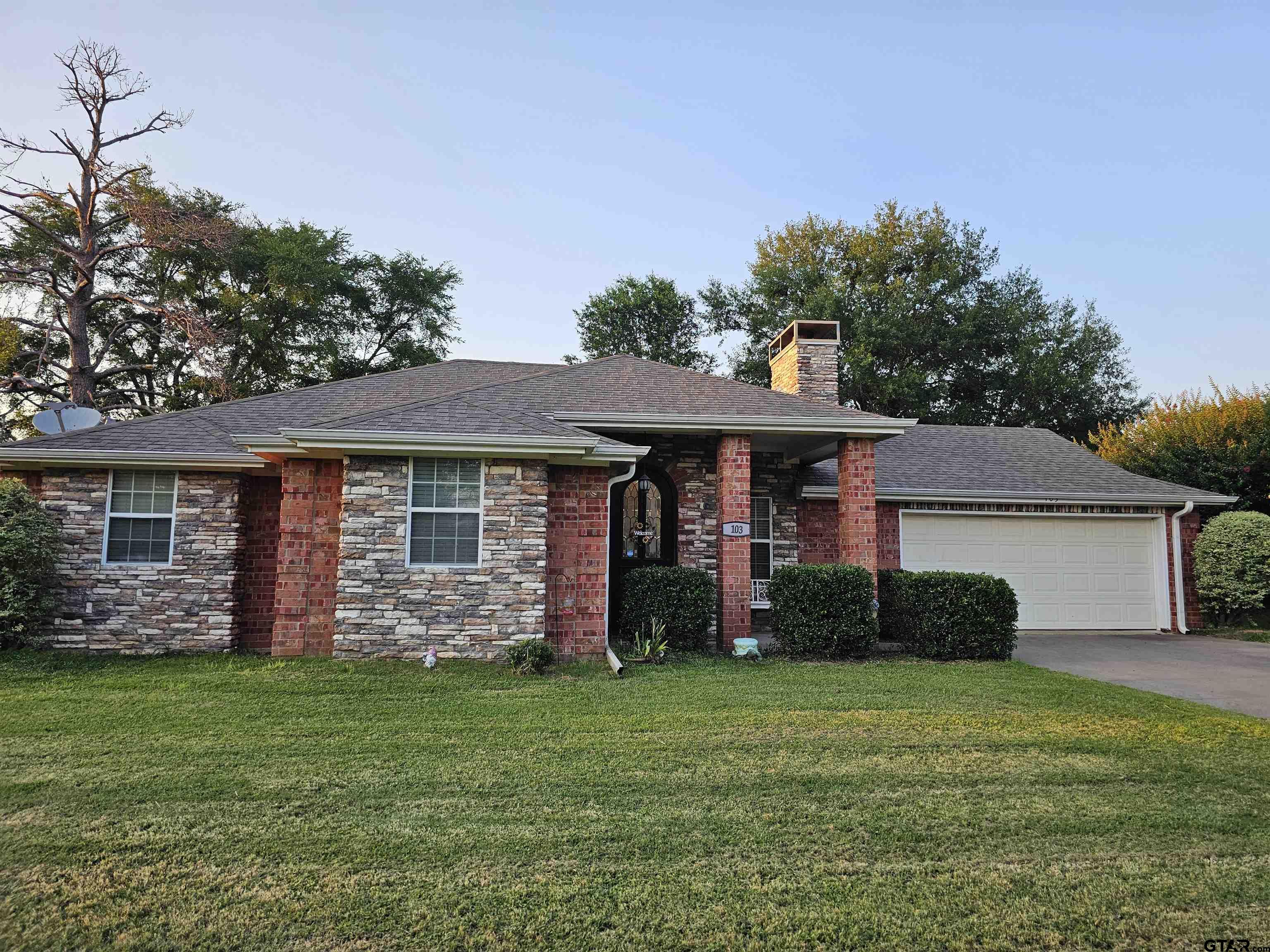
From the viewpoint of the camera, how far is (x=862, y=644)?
9.83 meters

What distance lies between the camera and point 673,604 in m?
9.83

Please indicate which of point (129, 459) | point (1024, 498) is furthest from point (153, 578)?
point (1024, 498)

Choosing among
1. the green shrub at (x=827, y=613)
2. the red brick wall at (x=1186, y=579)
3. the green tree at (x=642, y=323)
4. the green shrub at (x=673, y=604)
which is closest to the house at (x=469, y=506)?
the green shrub at (x=673, y=604)

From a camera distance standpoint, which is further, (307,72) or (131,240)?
(131,240)

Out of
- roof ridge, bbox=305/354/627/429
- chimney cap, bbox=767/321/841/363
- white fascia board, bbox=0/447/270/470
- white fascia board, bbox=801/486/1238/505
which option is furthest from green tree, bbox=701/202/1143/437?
white fascia board, bbox=0/447/270/470

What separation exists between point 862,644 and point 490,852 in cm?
726

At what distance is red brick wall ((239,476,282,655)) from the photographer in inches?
394

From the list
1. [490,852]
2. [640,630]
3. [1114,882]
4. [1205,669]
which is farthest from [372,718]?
[1205,669]

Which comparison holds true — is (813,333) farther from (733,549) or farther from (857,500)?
(733,549)

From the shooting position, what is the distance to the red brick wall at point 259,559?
10.0m

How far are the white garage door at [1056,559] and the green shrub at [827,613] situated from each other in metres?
3.80

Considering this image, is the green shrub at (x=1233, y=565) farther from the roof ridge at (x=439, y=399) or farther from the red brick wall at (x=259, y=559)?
the red brick wall at (x=259, y=559)

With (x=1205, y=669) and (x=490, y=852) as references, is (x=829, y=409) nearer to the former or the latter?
(x=1205, y=669)

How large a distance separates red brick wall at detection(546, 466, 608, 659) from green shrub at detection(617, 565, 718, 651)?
0.64 metres
